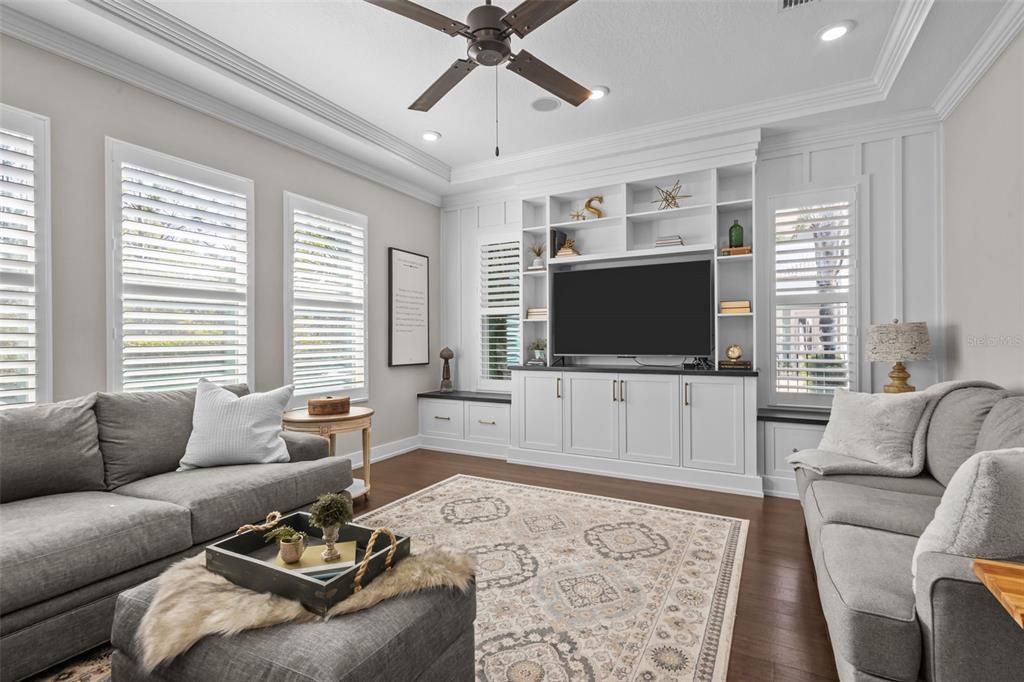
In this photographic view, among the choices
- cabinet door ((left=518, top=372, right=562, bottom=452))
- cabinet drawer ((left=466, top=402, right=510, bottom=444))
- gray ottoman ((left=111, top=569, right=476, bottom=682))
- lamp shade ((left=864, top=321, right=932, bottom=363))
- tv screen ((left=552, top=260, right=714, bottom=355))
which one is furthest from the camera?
cabinet drawer ((left=466, top=402, right=510, bottom=444))

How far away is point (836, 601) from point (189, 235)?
3.78 metres

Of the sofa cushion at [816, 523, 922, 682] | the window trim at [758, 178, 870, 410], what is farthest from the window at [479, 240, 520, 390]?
the sofa cushion at [816, 523, 922, 682]

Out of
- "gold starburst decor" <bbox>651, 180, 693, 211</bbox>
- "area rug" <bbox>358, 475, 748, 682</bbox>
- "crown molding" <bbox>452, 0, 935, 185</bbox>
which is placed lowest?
"area rug" <bbox>358, 475, 748, 682</bbox>

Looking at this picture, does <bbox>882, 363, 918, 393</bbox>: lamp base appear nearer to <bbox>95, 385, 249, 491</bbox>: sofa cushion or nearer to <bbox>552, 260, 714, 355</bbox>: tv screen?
<bbox>552, 260, 714, 355</bbox>: tv screen

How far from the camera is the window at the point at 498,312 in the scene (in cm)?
534

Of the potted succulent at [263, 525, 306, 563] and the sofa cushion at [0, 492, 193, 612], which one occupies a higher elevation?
the potted succulent at [263, 525, 306, 563]

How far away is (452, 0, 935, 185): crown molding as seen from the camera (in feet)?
9.33

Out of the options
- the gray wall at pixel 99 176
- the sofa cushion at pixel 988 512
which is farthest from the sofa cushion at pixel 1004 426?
the gray wall at pixel 99 176

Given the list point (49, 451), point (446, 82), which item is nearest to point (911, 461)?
point (446, 82)

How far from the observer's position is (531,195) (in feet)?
16.3

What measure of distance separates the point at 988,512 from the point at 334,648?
1597 millimetres

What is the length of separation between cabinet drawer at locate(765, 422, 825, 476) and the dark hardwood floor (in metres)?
0.26

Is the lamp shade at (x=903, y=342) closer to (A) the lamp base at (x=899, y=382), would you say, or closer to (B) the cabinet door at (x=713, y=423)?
(A) the lamp base at (x=899, y=382)

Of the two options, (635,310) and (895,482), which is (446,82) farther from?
(895,482)
